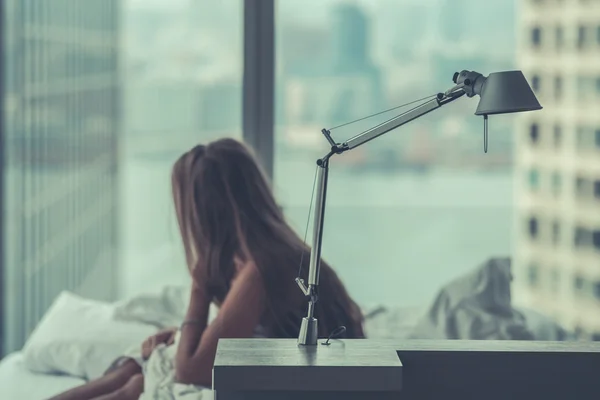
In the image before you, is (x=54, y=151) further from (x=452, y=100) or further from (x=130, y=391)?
(x=452, y=100)

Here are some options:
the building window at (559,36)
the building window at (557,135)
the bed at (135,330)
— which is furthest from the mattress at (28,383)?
the building window at (559,36)

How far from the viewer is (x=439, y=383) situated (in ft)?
5.13

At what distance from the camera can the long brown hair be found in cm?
205

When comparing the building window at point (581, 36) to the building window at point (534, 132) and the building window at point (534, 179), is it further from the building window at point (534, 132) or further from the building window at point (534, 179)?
the building window at point (534, 179)

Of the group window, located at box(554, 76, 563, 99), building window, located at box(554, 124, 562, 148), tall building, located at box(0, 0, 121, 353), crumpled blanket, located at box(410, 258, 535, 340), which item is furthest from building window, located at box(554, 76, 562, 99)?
tall building, located at box(0, 0, 121, 353)

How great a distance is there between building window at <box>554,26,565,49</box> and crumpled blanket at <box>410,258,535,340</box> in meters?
1.55

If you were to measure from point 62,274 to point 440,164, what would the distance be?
2114 millimetres

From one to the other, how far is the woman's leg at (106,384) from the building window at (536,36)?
228cm

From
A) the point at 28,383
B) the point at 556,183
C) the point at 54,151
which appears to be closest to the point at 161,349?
the point at 28,383

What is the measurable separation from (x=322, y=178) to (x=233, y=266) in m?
0.50

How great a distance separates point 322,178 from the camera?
5.50 ft

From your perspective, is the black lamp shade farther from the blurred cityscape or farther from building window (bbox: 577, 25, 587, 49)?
building window (bbox: 577, 25, 587, 49)

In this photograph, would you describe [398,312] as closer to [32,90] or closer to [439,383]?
[439,383]

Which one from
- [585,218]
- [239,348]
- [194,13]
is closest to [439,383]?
[239,348]
